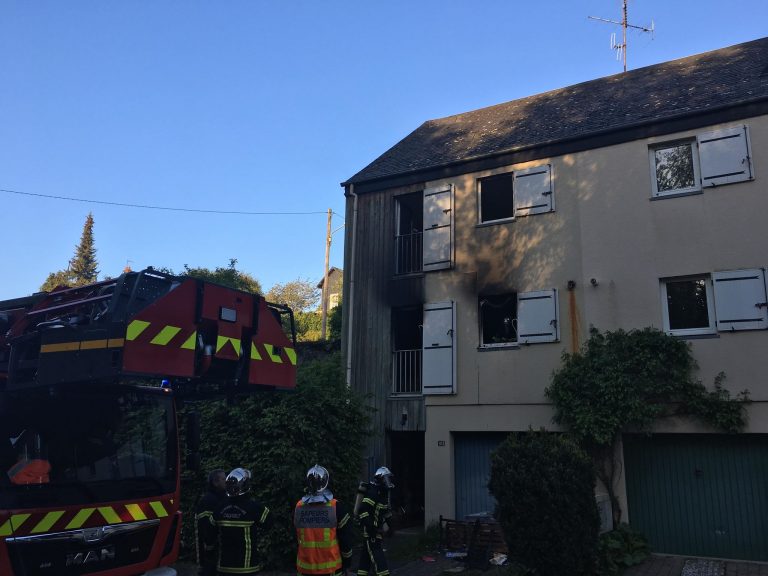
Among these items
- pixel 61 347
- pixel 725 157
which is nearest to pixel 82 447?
pixel 61 347

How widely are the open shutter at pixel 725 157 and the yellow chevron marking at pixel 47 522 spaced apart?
36.9ft

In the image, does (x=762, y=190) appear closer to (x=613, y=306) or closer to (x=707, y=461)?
(x=613, y=306)

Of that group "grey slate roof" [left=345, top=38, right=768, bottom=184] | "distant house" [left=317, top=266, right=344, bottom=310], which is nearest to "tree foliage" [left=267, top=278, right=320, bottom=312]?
"distant house" [left=317, top=266, right=344, bottom=310]

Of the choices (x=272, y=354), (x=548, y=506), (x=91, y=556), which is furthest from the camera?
(x=548, y=506)

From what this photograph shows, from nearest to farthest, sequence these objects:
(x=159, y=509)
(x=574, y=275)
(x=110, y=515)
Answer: (x=110, y=515) → (x=159, y=509) → (x=574, y=275)

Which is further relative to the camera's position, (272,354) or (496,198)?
(496,198)

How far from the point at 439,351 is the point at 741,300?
5728mm

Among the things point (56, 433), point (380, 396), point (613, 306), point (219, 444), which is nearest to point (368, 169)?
point (380, 396)

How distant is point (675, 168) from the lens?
1209 centimetres

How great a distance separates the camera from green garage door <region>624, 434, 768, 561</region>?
1034 cm

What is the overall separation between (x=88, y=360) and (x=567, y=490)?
571cm

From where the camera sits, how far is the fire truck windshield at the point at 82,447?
17.9 feet

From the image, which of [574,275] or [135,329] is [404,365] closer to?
[574,275]

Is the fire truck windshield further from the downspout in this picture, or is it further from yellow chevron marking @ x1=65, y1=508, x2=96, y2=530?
the downspout
